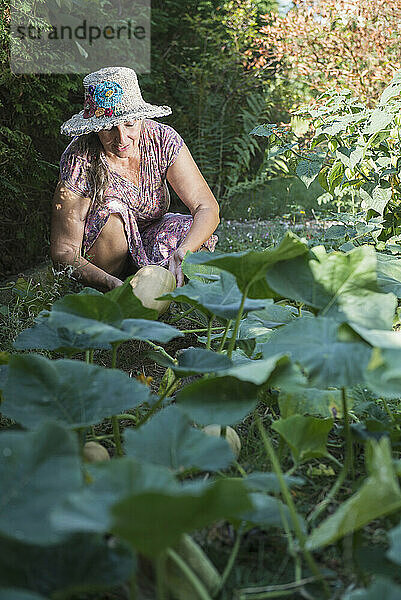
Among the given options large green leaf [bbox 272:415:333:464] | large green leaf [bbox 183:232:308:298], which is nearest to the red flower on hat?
large green leaf [bbox 183:232:308:298]

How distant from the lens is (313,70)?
5590 millimetres

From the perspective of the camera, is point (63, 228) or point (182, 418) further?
point (63, 228)

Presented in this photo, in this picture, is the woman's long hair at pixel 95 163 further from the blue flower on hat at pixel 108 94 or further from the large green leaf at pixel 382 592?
the large green leaf at pixel 382 592

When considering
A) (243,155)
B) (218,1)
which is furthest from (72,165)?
(218,1)

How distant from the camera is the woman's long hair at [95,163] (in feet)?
8.25

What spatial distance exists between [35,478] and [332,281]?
52 centimetres

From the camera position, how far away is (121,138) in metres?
2.41

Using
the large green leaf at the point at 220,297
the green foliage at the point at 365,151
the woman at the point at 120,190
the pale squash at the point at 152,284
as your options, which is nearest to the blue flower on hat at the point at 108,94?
the woman at the point at 120,190

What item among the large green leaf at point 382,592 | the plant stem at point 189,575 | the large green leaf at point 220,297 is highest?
the large green leaf at point 382,592

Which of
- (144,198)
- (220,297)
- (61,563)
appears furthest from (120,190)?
(61,563)

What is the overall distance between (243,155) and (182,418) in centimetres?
471

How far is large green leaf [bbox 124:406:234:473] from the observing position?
2.31 ft

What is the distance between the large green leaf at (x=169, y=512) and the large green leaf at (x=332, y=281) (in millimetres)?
383

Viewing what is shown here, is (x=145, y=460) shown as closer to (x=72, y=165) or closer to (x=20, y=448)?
(x=20, y=448)
